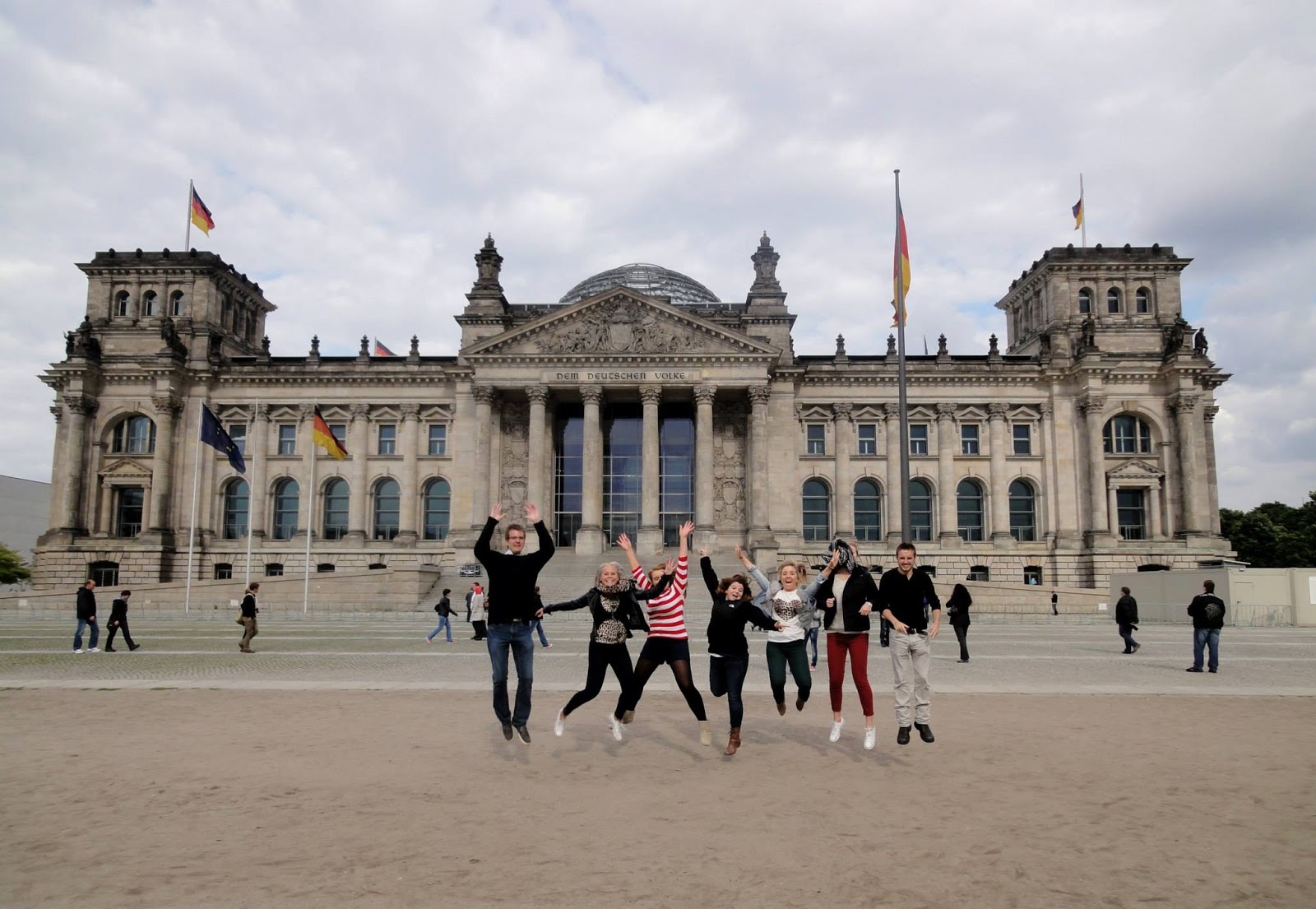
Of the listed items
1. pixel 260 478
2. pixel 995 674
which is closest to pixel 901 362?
pixel 995 674

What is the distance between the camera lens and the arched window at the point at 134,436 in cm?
6200

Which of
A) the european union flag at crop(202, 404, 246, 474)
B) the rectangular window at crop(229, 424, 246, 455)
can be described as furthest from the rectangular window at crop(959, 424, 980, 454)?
the rectangular window at crop(229, 424, 246, 455)

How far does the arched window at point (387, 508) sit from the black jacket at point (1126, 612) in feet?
157

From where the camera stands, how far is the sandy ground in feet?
19.6

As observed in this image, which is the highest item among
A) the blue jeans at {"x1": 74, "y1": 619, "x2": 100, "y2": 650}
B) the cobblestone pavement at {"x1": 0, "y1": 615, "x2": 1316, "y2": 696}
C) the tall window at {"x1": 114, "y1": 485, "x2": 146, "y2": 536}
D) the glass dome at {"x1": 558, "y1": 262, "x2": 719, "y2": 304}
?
the glass dome at {"x1": 558, "y1": 262, "x2": 719, "y2": 304}

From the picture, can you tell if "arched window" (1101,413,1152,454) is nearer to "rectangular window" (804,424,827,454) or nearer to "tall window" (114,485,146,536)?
"rectangular window" (804,424,827,454)

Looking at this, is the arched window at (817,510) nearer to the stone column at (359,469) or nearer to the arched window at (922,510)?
the arched window at (922,510)

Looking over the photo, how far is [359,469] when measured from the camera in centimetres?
6200

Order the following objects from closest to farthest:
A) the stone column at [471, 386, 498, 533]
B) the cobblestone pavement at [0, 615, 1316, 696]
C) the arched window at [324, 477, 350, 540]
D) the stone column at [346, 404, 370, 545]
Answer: the cobblestone pavement at [0, 615, 1316, 696] → the stone column at [471, 386, 498, 533] → the stone column at [346, 404, 370, 545] → the arched window at [324, 477, 350, 540]

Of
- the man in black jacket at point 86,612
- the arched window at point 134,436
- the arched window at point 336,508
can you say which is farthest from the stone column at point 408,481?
the man in black jacket at point 86,612

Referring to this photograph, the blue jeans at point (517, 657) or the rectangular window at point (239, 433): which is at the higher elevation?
the rectangular window at point (239, 433)

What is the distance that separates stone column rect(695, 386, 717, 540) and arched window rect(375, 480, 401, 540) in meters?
20.8

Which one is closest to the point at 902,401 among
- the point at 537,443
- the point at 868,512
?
the point at 537,443

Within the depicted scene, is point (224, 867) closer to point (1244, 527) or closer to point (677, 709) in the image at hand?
point (677, 709)
